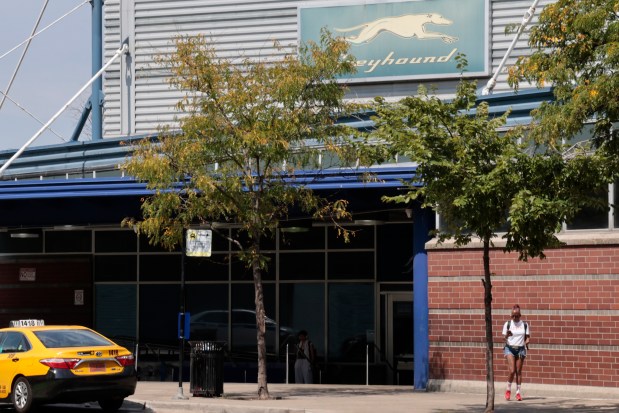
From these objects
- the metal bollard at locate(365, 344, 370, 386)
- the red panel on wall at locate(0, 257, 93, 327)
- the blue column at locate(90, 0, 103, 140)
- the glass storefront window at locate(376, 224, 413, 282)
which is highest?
the blue column at locate(90, 0, 103, 140)

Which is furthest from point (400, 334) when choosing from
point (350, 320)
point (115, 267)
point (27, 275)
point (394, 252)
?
point (27, 275)

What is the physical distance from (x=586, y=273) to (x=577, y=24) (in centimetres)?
651

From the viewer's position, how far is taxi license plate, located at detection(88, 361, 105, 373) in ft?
60.0

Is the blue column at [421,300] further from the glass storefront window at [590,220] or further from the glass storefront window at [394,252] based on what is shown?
the glass storefront window at [394,252]

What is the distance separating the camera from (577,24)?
16.6 metres

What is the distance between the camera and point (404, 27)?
32.0 metres

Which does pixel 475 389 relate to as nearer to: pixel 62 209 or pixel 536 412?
pixel 536 412

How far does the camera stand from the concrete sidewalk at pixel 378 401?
1938cm

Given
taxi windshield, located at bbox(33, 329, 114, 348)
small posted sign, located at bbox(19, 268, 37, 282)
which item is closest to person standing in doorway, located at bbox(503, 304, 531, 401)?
taxi windshield, located at bbox(33, 329, 114, 348)

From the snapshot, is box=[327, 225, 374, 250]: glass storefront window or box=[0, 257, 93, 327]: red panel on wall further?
box=[0, 257, 93, 327]: red panel on wall

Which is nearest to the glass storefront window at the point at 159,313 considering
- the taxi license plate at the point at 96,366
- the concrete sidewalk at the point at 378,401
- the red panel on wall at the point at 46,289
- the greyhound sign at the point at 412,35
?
the red panel on wall at the point at 46,289

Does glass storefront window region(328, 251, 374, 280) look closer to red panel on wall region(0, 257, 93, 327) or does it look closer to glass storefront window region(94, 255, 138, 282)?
glass storefront window region(94, 255, 138, 282)

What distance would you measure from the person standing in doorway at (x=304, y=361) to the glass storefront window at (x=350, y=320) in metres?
1.80

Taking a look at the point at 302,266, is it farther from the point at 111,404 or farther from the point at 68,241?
the point at 111,404
